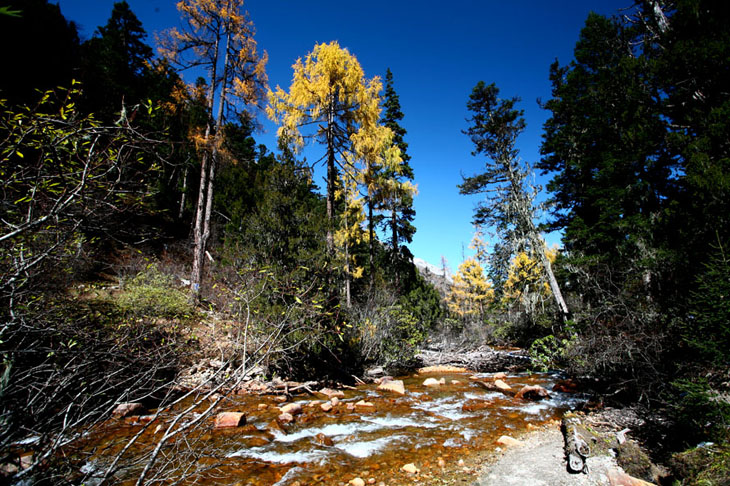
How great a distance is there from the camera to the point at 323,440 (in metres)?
4.62

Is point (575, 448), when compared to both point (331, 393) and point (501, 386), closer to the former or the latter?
point (501, 386)

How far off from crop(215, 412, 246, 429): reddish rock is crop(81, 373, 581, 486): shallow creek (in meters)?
0.13

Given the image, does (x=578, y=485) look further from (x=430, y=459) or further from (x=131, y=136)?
(x=131, y=136)

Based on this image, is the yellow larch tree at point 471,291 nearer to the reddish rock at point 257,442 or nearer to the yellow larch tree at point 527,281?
the yellow larch tree at point 527,281

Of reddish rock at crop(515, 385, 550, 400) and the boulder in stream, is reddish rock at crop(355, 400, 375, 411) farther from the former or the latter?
reddish rock at crop(515, 385, 550, 400)

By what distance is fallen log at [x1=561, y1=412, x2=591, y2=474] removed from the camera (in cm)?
343

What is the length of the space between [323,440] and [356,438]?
0.56 metres

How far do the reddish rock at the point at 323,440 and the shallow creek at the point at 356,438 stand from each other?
0.05 ft

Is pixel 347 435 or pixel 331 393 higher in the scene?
pixel 347 435

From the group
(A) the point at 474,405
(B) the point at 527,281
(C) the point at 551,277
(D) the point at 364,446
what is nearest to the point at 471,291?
(B) the point at 527,281

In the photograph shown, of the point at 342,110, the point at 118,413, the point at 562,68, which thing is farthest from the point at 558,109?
the point at 118,413

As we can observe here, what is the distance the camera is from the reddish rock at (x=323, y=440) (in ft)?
14.9

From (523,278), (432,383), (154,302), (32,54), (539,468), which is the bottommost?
(432,383)

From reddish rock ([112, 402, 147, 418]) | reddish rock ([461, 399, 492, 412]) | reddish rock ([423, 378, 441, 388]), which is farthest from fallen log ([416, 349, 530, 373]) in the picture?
reddish rock ([112, 402, 147, 418])
